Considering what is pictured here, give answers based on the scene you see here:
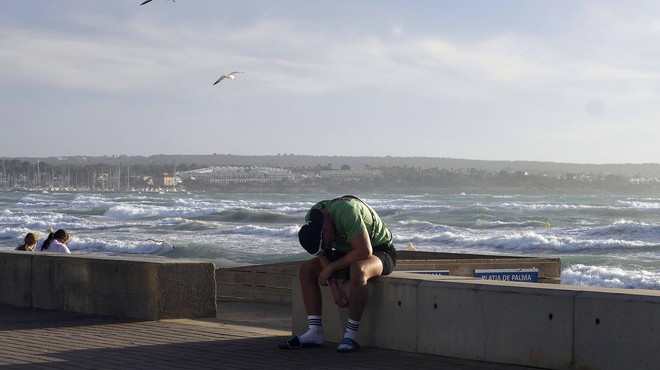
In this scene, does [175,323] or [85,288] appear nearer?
[175,323]

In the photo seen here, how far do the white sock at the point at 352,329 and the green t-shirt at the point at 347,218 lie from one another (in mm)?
579

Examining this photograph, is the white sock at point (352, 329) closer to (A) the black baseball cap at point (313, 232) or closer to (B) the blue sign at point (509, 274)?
(A) the black baseball cap at point (313, 232)

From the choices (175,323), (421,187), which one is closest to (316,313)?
(175,323)

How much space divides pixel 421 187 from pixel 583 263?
503 feet

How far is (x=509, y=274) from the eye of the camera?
14375 mm

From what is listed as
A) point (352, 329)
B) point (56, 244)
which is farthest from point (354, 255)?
point (56, 244)

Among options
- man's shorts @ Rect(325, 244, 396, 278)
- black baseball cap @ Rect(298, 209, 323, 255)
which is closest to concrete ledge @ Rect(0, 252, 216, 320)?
man's shorts @ Rect(325, 244, 396, 278)

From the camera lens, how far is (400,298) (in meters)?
9.11

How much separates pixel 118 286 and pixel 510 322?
15.1ft

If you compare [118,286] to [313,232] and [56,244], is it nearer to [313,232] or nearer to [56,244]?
[313,232]

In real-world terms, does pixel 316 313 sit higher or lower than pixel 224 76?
lower

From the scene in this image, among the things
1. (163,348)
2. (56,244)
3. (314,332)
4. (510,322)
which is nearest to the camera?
(510,322)

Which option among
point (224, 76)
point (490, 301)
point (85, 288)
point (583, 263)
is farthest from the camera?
point (583, 263)

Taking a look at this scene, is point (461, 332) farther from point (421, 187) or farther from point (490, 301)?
point (421, 187)
